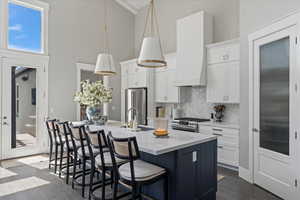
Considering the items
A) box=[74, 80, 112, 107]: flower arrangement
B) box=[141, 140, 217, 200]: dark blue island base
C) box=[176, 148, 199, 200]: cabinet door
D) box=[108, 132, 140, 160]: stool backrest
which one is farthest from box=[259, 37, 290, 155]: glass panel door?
box=[74, 80, 112, 107]: flower arrangement

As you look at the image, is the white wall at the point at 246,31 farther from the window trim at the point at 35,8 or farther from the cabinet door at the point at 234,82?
the window trim at the point at 35,8

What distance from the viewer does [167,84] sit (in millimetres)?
5980

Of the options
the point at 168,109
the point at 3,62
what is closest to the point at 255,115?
the point at 168,109

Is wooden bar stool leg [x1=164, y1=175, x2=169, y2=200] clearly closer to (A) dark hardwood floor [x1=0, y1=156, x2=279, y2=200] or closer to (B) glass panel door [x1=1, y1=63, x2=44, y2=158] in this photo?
(A) dark hardwood floor [x1=0, y1=156, x2=279, y2=200]

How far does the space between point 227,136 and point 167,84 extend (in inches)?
93.3

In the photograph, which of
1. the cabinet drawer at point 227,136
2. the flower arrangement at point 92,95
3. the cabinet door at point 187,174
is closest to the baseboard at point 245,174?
the cabinet drawer at point 227,136

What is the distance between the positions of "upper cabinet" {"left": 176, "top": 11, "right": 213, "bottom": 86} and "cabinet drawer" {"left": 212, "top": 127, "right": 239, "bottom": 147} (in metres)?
1.18

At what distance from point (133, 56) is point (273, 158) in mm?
5912

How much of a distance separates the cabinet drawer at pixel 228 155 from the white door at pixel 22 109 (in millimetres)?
4564

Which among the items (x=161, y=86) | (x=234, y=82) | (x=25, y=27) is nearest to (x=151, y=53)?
(x=234, y=82)

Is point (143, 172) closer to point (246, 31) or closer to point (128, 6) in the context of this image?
point (246, 31)

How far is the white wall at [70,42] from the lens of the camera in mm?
5699

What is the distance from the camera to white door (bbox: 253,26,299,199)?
2836mm

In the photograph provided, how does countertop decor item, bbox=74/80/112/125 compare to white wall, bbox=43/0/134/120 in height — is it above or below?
below
